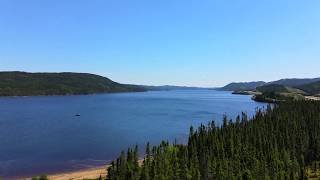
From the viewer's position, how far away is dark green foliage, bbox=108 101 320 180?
98250 mm

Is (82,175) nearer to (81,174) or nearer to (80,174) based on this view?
(81,174)

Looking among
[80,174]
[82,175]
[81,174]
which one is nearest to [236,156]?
[82,175]

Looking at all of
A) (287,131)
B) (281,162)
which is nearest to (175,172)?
(281,162)

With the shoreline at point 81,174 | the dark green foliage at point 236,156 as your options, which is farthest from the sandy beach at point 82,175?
the dark green foliage at point 236,156

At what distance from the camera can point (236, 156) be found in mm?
116625

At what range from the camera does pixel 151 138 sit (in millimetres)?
198125

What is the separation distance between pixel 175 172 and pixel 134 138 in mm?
101988

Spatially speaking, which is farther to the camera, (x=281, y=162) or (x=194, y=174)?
(x=281, y=162)

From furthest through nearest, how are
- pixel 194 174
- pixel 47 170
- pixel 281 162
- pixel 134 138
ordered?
pixel 134 138 < pixel 47 170 < pixel 281 162 < pixel 194 174

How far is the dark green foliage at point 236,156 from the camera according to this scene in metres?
98.2

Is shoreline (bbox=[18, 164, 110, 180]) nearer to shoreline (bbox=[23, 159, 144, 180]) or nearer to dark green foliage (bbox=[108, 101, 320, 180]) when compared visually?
shoreline (bbox=[23, 159, 144, 180])

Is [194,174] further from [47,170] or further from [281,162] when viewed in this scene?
[47,170]

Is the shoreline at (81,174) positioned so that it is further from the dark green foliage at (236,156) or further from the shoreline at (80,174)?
the dark green foliage at (236,156)

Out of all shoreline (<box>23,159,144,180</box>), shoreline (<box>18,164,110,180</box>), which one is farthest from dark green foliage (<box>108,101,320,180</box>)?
shoreline (<box>18,164,110,180</box>)
